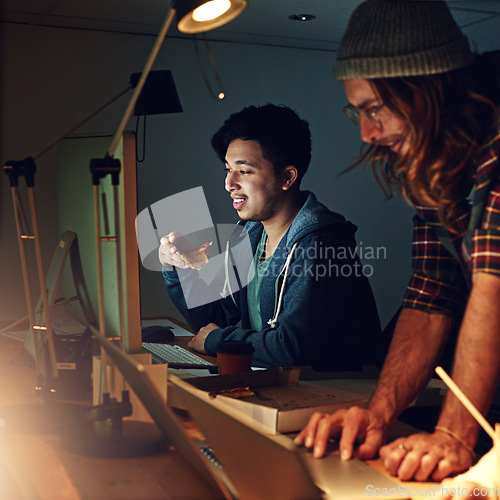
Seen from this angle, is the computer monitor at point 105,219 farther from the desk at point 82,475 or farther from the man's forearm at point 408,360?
the man's forearm at point 408,360

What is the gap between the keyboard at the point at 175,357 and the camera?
1500 mm

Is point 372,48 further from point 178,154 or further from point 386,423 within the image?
point 178,154

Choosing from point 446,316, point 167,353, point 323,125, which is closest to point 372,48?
point 446,316

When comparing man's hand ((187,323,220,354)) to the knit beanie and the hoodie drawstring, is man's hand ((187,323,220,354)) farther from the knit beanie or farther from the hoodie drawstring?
the knit beanie

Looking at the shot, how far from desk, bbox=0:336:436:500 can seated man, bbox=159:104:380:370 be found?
900 millimetres

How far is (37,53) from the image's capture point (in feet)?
12.2

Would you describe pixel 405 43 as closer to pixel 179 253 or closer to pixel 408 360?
pixel 408 360

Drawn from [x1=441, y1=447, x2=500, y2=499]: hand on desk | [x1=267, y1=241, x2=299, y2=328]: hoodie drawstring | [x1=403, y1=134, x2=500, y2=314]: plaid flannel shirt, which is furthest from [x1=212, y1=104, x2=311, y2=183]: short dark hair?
[x1=441, y1=447, x2=500, y2=499]: hand on desk

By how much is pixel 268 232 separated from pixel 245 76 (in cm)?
227

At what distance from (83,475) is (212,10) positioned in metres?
0.69

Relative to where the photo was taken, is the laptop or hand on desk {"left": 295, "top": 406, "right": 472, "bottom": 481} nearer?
the laptop

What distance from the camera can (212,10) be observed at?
937mm

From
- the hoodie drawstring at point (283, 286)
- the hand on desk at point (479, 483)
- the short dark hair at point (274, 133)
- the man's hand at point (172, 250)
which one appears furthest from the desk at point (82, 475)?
the short dark hair at point (274, 133)

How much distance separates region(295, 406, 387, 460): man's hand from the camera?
85 centimetres
